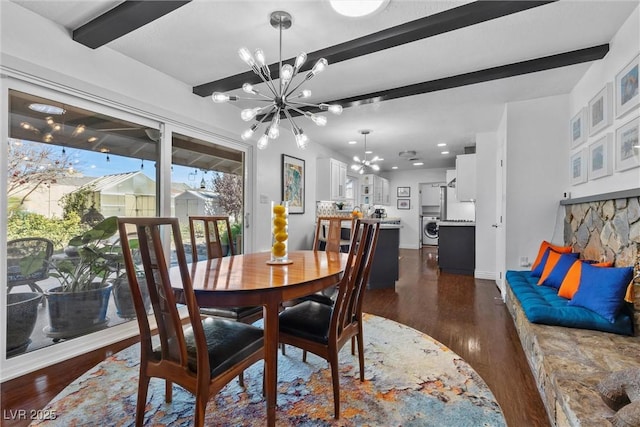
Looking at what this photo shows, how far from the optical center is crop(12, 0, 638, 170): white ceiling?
1.99m

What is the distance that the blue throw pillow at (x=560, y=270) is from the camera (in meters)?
2.63

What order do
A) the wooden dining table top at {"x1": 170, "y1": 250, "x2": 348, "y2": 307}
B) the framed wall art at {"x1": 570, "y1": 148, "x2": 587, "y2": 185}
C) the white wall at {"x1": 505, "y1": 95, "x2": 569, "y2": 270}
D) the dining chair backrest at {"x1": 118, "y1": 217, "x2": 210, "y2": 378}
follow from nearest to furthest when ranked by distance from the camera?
the dining chair backrest at {"x1": 118, "y1": 217, "x2": 210, "y2": 378} → the wooden dining table top at {"x1": 170, "y1": 250, "x2": 348, "y2": 307} → the framed wall art at {"x1": 570, "y1": 148, "x2": 587, "y2": 185} → the white wall at {"x1": 505, "y1": 95, "x2": 569, "y2": 270}

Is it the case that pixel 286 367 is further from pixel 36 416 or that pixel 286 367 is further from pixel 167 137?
pixel 167 137

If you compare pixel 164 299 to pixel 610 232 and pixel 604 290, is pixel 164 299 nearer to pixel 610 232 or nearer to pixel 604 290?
pixel 604 290

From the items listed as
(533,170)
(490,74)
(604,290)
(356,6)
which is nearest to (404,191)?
(533,170)

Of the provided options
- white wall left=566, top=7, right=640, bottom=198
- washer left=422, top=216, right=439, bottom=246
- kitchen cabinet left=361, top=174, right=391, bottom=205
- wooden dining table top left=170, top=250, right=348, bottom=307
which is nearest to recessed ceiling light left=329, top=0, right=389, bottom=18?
wooden dining table top left=170, top=250, right=348, bottom=307

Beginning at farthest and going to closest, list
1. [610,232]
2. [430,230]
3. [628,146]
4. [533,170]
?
[430,230] → [533,170] → [610,232] → [628,146]

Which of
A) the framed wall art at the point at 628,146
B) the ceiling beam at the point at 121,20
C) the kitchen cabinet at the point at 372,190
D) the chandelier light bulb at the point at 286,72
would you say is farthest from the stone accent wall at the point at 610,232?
the kitchen cabinet at the point at 372,190

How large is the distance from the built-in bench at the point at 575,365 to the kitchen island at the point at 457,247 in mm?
3370

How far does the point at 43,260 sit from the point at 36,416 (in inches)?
43.3

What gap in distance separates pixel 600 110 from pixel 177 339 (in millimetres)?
3509

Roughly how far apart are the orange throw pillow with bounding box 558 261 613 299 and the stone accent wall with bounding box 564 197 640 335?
0.52ft

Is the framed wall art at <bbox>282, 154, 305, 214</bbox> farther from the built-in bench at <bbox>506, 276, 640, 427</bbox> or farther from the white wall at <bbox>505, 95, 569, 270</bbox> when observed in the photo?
the built-in bench at <bbox>506, 276, 640, 427</bbox>

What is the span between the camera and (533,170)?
3.46m
